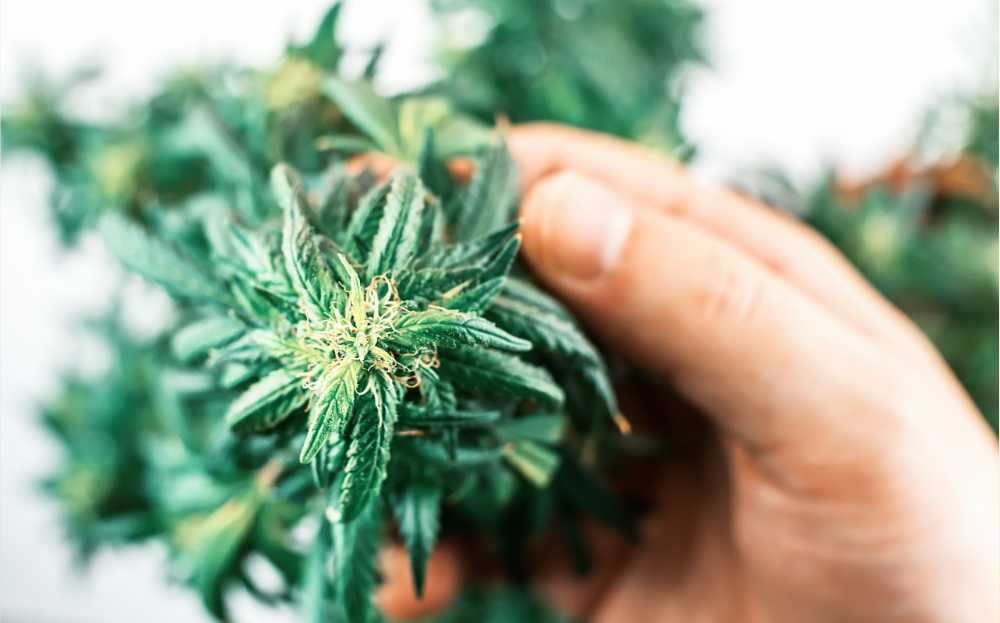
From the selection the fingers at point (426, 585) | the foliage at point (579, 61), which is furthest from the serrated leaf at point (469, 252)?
the fingers at point (426, 585)

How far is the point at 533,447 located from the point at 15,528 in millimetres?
1242

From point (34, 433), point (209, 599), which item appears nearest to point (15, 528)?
point (34, 433)

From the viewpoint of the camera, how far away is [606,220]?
587 millimetres

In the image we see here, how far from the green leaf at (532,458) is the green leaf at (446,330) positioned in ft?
0.56

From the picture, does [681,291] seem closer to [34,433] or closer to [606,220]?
[606,220]

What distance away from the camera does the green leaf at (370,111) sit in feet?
1.82

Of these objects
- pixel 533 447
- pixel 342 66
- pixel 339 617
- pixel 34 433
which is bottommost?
pixel 34 433

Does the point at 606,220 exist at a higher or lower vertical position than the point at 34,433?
higher

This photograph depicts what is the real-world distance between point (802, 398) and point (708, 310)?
85 millimetres

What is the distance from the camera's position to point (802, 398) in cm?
57

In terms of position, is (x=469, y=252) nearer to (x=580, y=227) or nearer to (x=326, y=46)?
(x=580, y=227)

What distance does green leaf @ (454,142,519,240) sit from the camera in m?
0.50

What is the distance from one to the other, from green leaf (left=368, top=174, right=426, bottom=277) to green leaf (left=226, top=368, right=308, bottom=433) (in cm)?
7

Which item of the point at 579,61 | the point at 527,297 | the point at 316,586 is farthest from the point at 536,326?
the point at 579,61
